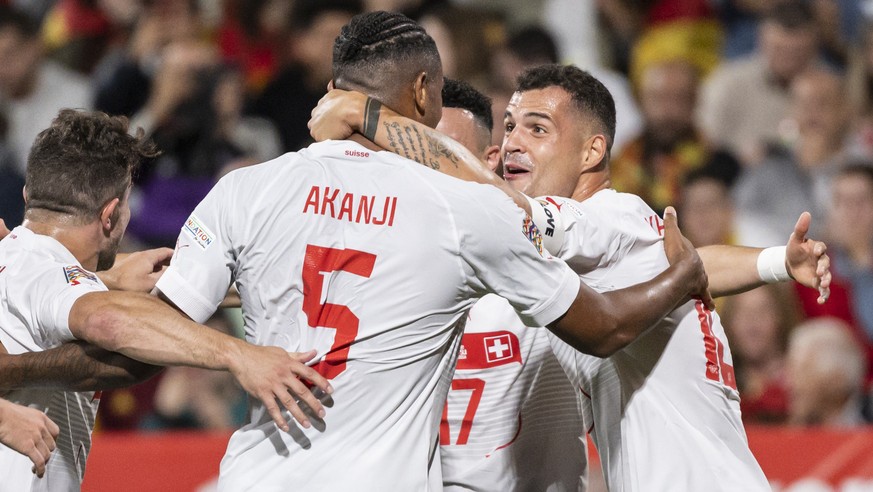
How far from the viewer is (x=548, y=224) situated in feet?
12.7

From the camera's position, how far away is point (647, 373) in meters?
4.19

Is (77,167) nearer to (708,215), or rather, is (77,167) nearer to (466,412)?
(466,412)

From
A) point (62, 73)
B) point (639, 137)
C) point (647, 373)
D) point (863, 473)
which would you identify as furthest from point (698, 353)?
point (62, 73)

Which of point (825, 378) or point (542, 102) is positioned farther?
point (825, 378)

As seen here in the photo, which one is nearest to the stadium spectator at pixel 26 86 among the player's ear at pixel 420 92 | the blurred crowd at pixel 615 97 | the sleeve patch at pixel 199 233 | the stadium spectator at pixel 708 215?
the blurred crowd at pixel 615 97

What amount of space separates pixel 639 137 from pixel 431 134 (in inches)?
251

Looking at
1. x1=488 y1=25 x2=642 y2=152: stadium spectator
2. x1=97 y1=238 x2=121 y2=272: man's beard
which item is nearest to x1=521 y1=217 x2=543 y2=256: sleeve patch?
x1=97 y1=238 x2=121 y2=272: man's beard

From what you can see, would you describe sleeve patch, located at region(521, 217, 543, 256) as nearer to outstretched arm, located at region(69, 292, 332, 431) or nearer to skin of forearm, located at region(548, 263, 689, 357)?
skin of forearm, located at region(548, 263, 689, 357)

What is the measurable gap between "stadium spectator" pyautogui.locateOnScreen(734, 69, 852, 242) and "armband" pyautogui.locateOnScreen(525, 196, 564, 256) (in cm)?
569

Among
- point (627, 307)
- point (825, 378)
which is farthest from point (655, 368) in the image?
point (825, 378)

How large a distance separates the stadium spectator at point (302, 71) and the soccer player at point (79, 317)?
5810mm

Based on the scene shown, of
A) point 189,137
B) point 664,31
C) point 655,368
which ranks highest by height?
point 664,31

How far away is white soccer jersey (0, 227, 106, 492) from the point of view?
12.3ft

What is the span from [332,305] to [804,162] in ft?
22.5
